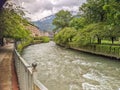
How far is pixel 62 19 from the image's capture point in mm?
79062

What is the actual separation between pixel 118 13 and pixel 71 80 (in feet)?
49.8

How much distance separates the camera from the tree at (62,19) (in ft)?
257

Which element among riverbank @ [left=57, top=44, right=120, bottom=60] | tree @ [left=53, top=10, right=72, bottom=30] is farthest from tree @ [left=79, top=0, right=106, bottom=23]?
tree @ [left=53, top=10, right=72, bottom=30]

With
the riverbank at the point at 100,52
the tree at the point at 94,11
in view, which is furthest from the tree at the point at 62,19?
the riverbank at the point at 100,52

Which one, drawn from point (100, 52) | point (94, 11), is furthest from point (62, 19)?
point (100, 52)

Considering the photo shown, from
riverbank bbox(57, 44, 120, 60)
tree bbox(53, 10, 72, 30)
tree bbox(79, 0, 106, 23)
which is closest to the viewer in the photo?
riverbank bbox(57, 44, 120, 60)

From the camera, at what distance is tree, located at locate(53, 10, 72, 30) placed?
7823cm

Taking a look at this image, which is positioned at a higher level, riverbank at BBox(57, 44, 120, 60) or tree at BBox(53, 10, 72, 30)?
tree at BBox(53, 10, 72, 30)

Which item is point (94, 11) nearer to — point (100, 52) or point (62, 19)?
point (100, 52)

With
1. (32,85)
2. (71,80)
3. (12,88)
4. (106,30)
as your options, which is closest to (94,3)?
(106,30)

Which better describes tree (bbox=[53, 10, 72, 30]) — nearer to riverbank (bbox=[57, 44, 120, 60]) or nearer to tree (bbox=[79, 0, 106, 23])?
tree (bbox=[79, 0, 106, 23])

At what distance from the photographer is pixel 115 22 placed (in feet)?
99.2

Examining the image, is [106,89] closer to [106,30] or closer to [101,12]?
[106,30]

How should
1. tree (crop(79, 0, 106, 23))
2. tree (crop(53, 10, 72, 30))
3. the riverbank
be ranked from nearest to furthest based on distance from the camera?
the riverbank
tree (crop(79, 0, 106, 23))
tree (crop(53, 10, 72, 30))
